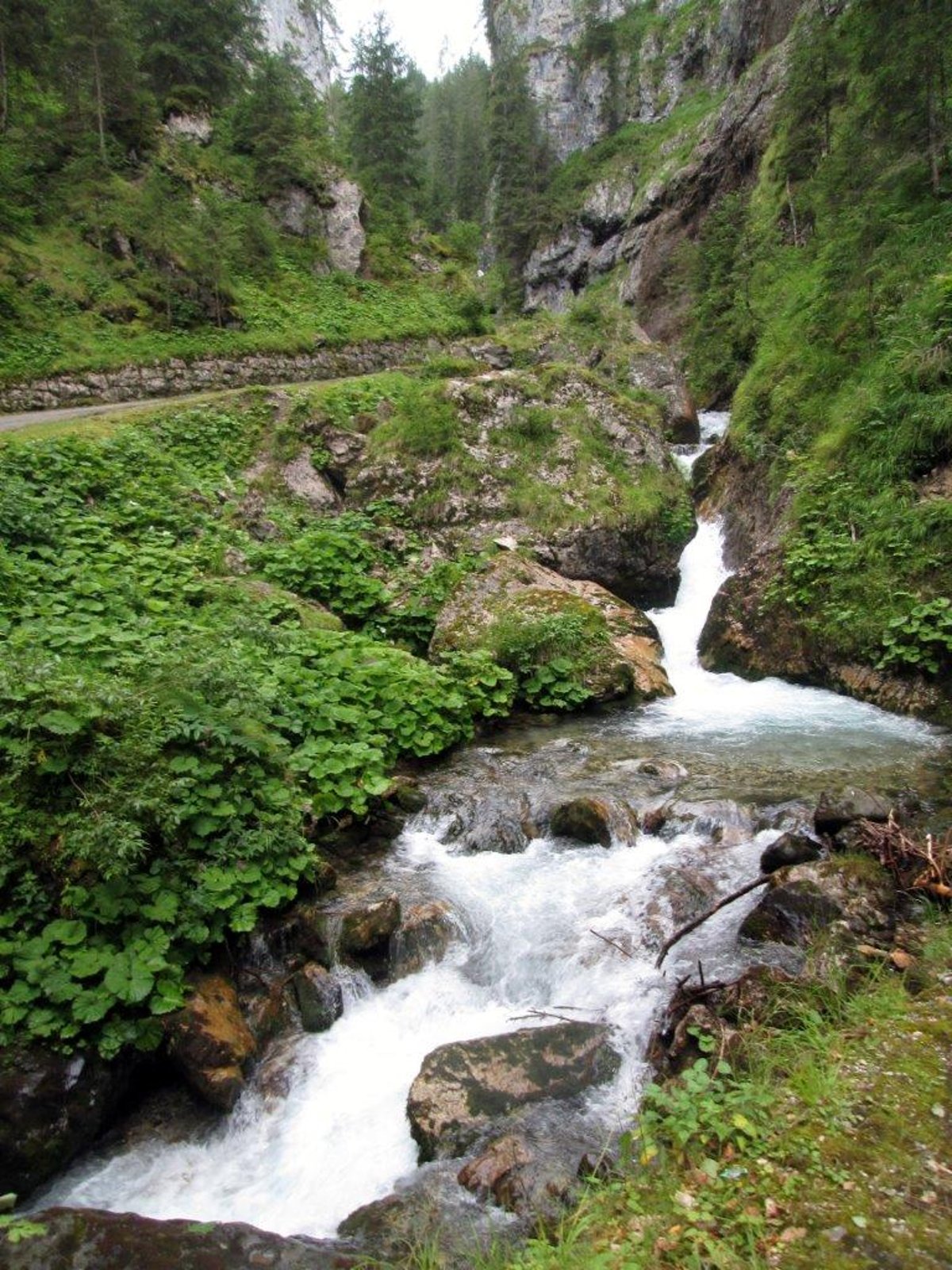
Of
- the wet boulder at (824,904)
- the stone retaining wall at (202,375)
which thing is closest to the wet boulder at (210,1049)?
the wet boulder at (824,904)

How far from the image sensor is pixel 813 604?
9.74 m

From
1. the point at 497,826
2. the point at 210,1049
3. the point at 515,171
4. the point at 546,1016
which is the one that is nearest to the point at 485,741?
the point at 497,826

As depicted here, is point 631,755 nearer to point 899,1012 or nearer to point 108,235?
point 899,1012

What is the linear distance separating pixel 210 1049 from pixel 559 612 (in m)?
7.35

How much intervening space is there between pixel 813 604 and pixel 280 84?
33218 mm

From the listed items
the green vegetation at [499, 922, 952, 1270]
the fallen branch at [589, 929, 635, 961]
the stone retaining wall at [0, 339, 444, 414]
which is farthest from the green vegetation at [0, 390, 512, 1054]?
the stone retaining wall at [0, 339, 444, 414]

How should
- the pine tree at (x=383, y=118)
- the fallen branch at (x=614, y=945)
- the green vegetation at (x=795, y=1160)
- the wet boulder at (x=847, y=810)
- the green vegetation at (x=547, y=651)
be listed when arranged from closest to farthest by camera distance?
the green vegetation at (x=795, y=1160) < the fallen branch at (x=614, y=945) < the wet boulder at (x=847, y=810) < the green vegetation at (x=547, y=651) < the pine tree at (x=383, y=118)

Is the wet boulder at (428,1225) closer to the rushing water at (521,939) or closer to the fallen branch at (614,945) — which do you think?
the rushing water at (521,939)

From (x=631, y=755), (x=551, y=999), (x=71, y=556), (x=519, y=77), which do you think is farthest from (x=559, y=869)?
(x=519, y=77)

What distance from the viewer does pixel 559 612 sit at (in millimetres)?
10227

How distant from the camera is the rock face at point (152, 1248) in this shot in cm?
302

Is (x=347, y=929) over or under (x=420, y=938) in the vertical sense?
over

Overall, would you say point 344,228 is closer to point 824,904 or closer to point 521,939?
point 521,939

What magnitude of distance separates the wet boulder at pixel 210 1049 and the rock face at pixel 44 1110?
1.28 ft
